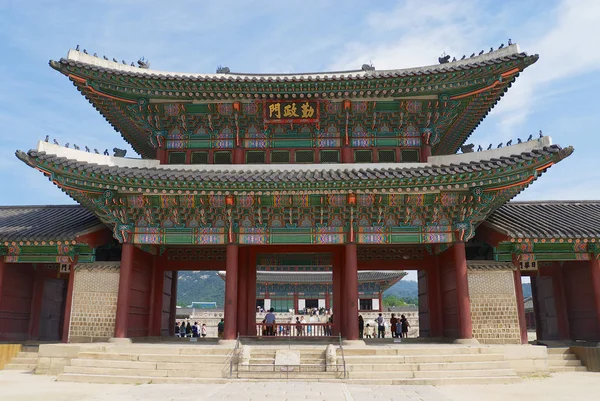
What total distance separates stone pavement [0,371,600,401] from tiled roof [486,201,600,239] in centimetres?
510

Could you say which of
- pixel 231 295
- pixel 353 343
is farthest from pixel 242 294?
pixel 353 343

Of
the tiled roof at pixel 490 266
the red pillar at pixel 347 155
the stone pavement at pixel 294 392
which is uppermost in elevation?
the red pillar at pixel 347 155

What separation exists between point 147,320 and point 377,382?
1033 centimetres

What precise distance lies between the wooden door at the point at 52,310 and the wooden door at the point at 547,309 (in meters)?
22.0

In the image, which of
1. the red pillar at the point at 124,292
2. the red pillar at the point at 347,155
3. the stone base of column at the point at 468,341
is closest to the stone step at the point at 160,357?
the red pillar at the point at 124,292

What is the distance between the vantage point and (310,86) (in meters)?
16.6

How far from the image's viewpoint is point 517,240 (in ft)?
52.0

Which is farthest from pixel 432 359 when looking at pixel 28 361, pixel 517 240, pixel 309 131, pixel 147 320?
pixel 28 361

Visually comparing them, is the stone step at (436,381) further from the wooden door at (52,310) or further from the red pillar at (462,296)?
the wooden door at (52,310)

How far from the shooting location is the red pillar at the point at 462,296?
15.5 meters

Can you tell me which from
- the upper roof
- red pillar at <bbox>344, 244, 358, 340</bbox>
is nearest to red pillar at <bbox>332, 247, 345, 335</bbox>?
red pillar at <bbox>344, 244, 358, 340</bbox>

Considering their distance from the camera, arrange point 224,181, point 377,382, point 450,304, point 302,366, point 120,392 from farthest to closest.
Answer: point 450,304 → point 224,181 → point 302,366 → point 377,382 → point 120,392

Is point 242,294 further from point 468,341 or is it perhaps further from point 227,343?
point 468,341

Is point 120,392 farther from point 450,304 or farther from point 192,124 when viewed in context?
point 450,304
